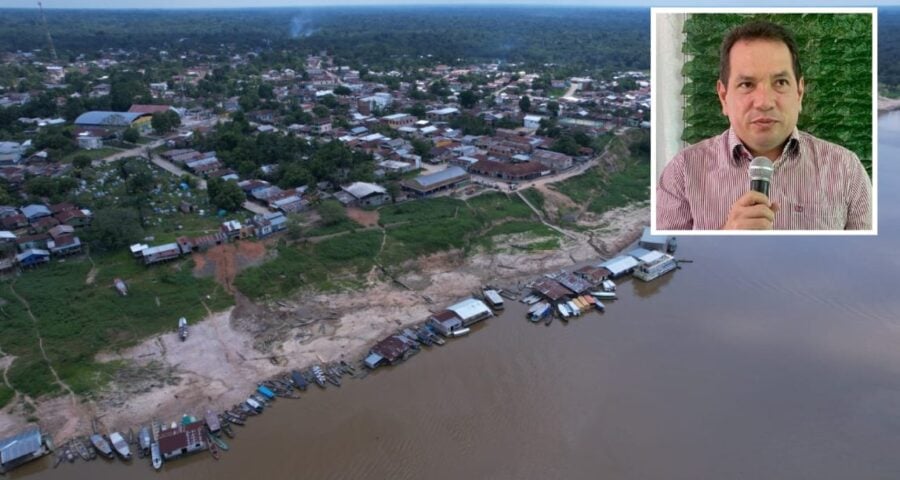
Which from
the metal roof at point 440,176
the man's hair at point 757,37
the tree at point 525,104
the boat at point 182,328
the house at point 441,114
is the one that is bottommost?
the boat at point 182,328

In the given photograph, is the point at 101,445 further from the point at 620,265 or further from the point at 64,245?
the point at 620,265

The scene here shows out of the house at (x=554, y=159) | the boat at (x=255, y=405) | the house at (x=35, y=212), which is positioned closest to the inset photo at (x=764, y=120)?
the boat at (x=255, y=405)

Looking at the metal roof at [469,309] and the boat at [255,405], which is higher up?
the metal roof at [469,309]

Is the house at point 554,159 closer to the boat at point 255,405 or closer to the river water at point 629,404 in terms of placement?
the river water at point 629,404

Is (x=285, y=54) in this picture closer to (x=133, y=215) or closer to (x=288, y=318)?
(x=133, y=215)

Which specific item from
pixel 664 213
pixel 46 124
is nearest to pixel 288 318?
pixel 664 213

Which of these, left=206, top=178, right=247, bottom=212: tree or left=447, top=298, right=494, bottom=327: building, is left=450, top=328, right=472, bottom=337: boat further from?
left=206, top=178, right=247, bottom=212: tree
